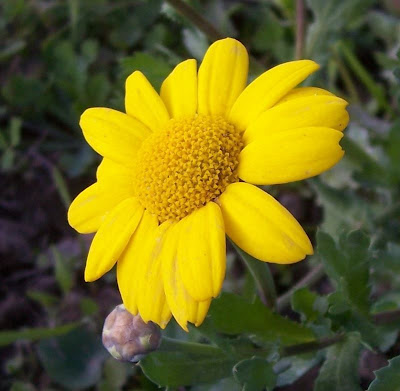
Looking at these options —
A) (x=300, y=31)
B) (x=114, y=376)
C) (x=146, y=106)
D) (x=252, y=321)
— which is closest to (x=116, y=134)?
(x=146, y=106)

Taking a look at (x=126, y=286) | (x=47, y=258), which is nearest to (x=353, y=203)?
(x=126, y=286)

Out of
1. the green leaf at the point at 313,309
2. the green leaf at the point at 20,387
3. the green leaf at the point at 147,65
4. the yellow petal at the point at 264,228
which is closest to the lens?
the yellow petal at the point at 264,228

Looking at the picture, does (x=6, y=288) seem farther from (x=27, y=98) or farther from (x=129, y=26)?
(x=129, y=26)

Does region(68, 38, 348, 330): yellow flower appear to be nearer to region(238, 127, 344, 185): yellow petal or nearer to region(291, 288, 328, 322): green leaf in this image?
region(238, 127, 344, 185): yellow petal

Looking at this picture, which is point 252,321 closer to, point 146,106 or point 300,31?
point 146,106

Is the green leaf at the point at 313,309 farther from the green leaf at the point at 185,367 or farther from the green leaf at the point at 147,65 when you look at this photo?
the green leaf at the point at 147,65

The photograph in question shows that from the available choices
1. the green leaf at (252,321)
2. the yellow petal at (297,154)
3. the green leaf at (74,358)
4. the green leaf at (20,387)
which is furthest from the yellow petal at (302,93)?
the green leaf at (20,387)
